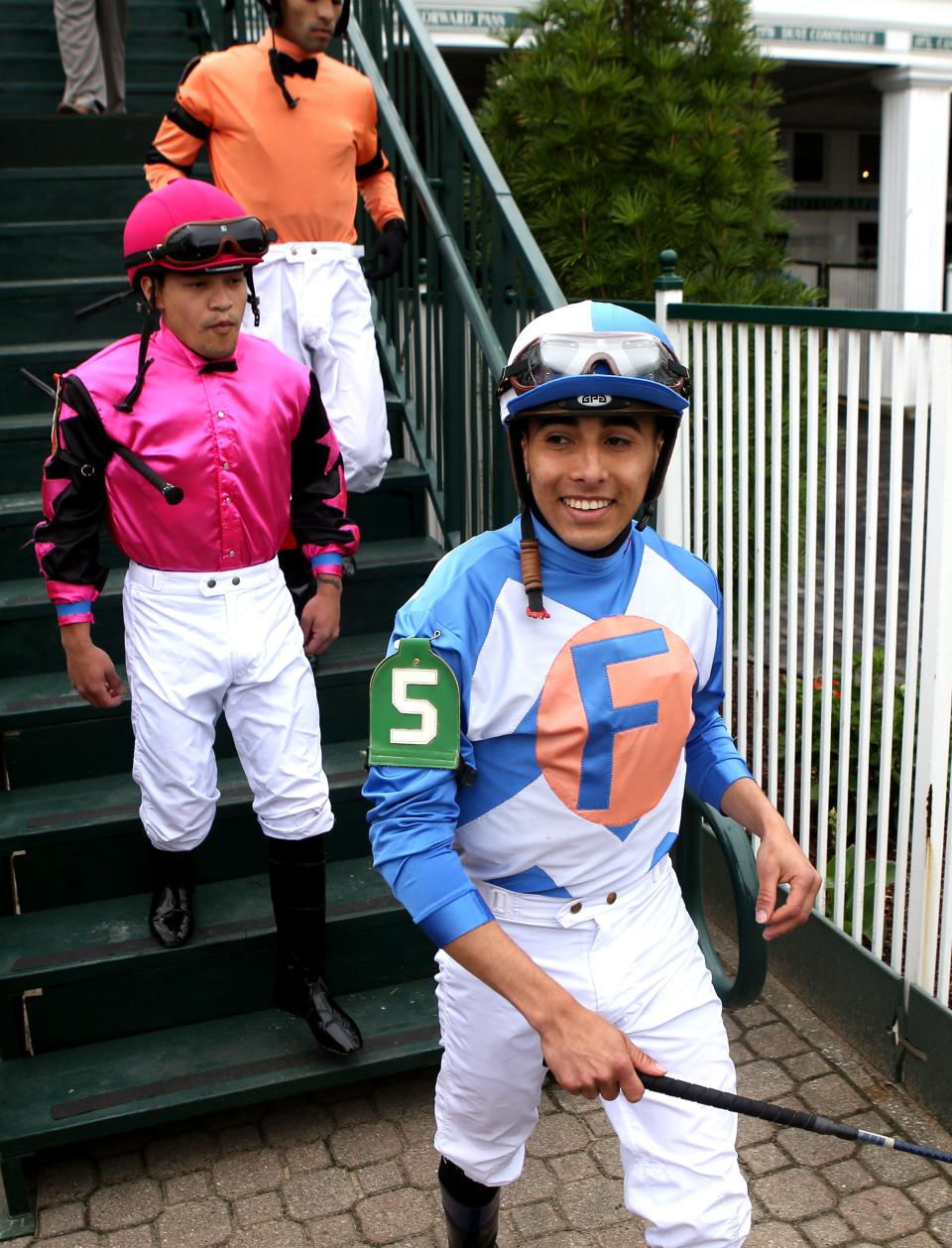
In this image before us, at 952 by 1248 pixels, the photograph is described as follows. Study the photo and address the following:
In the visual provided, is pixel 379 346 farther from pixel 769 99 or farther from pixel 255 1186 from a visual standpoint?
pixel 255 1186

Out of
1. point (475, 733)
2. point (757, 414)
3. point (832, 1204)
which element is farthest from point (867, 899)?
point (475, 733)

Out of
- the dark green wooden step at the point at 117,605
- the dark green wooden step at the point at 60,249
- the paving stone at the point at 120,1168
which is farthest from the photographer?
the dark green wooden step at the point at 60,249

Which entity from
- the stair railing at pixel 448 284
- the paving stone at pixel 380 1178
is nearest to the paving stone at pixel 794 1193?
the paving stone at pixel 380 1178

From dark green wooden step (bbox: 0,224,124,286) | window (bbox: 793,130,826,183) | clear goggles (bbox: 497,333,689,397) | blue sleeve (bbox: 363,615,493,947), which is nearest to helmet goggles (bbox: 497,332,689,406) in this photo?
clear goggles (bbox: 497,333,689,397)

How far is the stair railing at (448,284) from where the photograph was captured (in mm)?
4473

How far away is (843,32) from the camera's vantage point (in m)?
15.8

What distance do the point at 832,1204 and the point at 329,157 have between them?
11.6ft

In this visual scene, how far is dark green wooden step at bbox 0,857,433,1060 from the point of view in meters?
3.69

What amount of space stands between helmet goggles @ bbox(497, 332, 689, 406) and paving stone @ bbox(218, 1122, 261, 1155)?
7.88 feet

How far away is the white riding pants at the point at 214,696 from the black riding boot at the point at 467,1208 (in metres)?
1.06

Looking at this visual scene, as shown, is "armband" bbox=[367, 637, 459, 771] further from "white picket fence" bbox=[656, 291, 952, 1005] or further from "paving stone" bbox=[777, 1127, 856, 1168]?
"paving stone" bbox=[777, 1127, 856, 1168]

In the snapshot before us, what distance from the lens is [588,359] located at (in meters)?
2.19

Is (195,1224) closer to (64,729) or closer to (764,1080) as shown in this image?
(64,729)

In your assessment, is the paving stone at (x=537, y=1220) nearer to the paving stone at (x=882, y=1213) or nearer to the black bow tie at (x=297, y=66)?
the paving stone at (x=882, y=1213)
